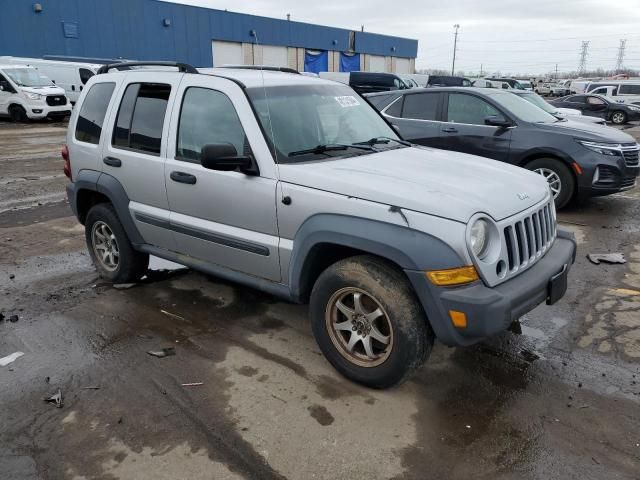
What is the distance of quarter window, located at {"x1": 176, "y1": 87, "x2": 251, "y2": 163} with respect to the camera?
3846mm

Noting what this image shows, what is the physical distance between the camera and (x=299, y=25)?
44.9m

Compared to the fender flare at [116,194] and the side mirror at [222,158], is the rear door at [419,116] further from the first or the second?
the side mirror at [222,158]

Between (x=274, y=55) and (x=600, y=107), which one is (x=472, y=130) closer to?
(x=600, y=107)

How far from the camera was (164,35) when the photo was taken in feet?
115

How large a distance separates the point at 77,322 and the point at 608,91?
106 feet

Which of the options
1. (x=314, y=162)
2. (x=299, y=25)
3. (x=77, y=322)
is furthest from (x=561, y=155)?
(x=299, y=25)

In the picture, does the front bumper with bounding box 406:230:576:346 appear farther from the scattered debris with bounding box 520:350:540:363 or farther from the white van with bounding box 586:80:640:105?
the white van with bounding box 586:80:640:105

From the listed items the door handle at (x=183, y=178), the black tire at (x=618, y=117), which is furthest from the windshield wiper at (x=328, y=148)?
the black tire at (x=618, y=117)

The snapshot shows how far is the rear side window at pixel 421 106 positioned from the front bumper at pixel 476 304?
19.6 feet

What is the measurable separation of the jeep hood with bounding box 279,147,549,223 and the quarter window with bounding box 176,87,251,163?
1.79 feet

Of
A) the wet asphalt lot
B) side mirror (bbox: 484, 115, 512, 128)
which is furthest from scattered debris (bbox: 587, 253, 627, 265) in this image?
side mirror (bbox: 484, 115, 512, 128)

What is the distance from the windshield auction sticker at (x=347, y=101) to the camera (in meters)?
4.39

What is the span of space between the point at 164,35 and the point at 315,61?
50.3ft

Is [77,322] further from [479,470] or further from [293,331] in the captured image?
[479,470]
